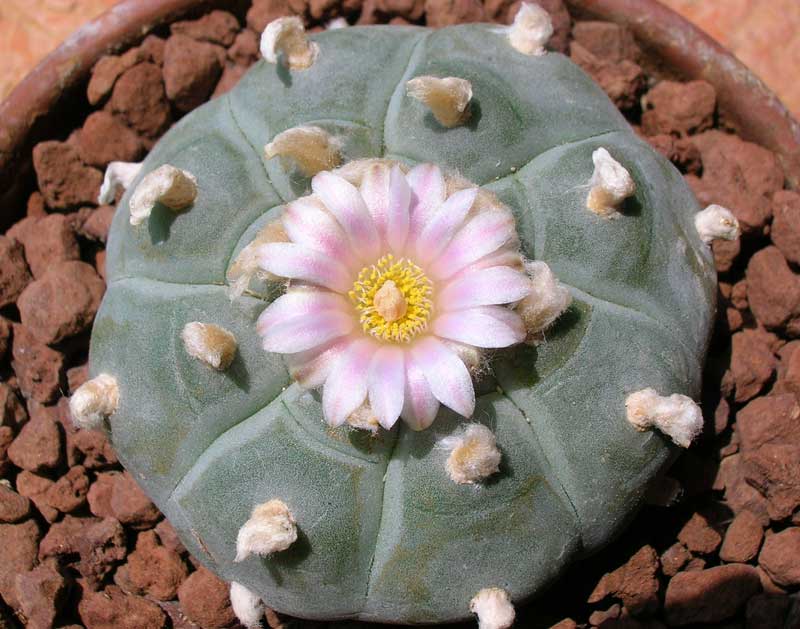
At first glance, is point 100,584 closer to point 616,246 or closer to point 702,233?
point 616,246

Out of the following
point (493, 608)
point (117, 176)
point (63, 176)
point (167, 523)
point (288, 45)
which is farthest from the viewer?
point (63, 176)

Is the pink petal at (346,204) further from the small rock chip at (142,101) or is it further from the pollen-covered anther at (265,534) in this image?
the small rock chip at (142,101)

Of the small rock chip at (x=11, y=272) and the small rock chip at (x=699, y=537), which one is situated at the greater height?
the small rock chip at (x=11, y=272)

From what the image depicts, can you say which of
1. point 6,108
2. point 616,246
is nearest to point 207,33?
point 6,108

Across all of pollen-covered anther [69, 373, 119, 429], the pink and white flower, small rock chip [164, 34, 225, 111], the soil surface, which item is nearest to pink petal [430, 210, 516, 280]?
the pink and white flower

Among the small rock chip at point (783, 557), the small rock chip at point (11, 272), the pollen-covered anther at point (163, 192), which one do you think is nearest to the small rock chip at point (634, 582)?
the small rock chip at point (783, 557)

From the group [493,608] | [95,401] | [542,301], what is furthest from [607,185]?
[95,401]

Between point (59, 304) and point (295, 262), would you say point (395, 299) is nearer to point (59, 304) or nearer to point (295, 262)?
point (295, 262)
